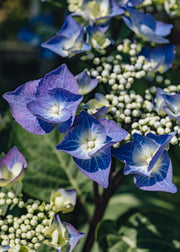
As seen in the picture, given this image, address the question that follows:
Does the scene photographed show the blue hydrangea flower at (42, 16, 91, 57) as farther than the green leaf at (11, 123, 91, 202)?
No

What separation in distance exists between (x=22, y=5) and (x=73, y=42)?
3584 mm

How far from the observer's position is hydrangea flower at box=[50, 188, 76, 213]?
2.39 ft

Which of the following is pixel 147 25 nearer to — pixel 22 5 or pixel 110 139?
pixel 110 139

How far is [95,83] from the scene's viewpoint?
2.38 ft

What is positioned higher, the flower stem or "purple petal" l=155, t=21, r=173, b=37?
"purple petal" l=155, t=21, r=173, b=37

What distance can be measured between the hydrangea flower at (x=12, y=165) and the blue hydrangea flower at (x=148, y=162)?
20 centimetres

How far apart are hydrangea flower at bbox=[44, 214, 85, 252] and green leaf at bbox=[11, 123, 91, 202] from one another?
265 millimetres

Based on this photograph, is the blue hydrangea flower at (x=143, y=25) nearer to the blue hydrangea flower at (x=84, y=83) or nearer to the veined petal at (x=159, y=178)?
the blue hydrangea flower at (x=84, y=83)

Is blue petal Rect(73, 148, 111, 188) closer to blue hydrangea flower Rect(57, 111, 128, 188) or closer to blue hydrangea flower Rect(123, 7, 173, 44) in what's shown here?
blue hydrangea flower Rect(57, 111, 128, 188)

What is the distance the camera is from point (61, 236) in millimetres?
677

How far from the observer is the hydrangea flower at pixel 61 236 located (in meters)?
0.66

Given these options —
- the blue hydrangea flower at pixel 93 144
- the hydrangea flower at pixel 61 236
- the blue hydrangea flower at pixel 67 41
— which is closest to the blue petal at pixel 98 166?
the blue hydrangea flower at pixel 93 144

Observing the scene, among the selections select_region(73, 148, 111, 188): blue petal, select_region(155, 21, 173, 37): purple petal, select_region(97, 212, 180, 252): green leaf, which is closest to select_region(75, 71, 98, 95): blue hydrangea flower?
select_region(73, 148, 111, 188): blue petal

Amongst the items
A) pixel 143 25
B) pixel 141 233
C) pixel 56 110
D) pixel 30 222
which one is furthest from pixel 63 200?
pixel 143 25
